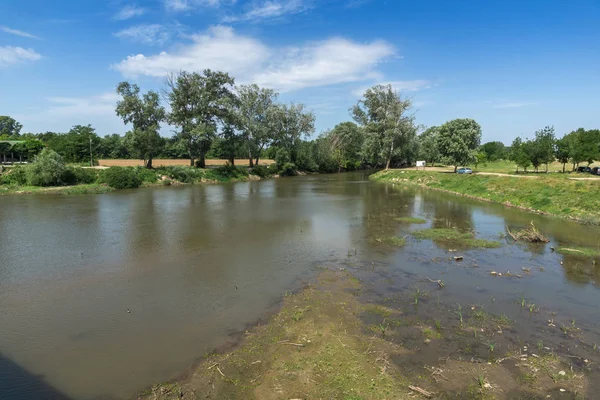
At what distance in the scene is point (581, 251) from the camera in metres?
16.8

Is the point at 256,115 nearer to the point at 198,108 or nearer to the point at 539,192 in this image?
the point at 198,108

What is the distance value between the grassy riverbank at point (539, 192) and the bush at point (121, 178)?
138ft

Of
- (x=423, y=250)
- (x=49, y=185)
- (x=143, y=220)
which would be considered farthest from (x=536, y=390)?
(x=49, y=185)

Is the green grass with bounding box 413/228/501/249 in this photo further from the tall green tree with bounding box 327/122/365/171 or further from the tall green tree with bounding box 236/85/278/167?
the tall green tree with bounding box 327/122/365/171

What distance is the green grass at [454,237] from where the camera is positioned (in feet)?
60.8

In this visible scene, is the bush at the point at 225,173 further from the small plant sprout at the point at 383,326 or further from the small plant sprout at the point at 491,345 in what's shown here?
the small plant sprout at the point at 491,345

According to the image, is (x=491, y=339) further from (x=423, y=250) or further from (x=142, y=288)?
(x=142, y=288)

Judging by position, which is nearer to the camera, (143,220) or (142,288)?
(142,288)

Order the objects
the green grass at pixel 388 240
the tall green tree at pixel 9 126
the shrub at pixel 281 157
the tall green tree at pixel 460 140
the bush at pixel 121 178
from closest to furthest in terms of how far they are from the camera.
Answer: the green grass at pixel 388 240 < the bush at pixel 121 178 < the tall green tree at pixel 460 140 < the shrub at pixel 281 157 < the tall green tree at pixel 9 126

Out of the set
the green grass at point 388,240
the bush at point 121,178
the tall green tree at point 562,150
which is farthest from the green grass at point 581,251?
the bush at point 121,178

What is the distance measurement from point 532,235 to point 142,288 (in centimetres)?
1921

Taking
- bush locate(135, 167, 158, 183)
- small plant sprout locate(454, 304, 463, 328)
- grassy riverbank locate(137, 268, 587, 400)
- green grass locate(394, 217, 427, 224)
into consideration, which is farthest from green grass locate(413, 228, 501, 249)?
bush locate(135, 167, 158, 183)

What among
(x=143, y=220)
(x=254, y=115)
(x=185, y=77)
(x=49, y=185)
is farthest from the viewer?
(x=254, y=115)

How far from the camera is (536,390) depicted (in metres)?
6.90
